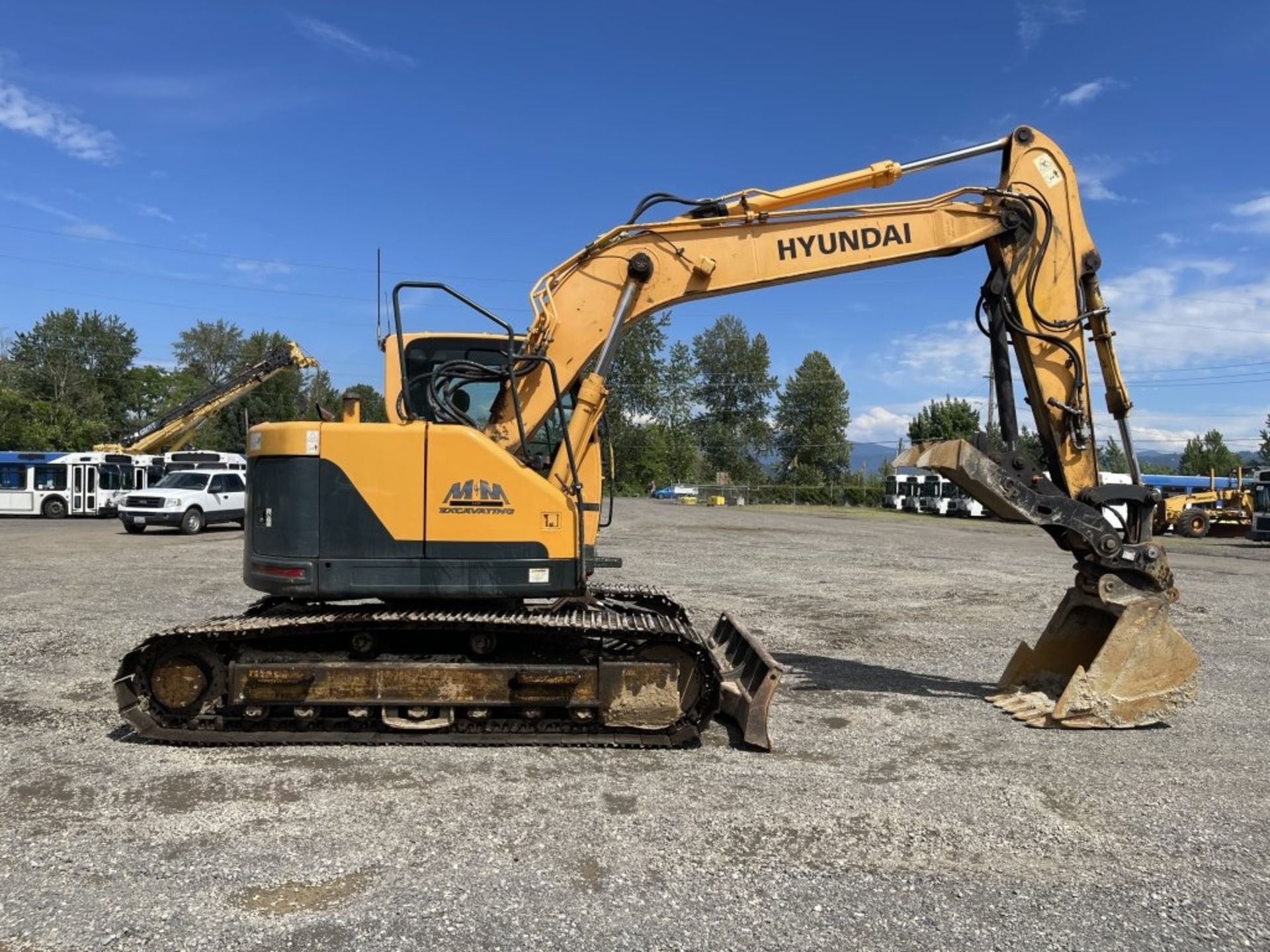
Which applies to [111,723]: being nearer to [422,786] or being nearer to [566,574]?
[422,786]

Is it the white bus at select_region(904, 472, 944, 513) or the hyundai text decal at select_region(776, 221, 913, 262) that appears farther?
the white bus at select_region(904, 472, 944, 513)

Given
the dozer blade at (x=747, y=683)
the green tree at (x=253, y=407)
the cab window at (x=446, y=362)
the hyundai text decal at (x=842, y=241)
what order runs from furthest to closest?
the green tree at (x=253, y=407) < the hyundai text decal at (x=842, y=241) < the cab window at (x=446, y=362) < the dozer blade at (x=747, y=683)

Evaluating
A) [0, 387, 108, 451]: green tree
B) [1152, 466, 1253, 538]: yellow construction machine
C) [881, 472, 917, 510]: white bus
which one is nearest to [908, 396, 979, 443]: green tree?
[881, 472, 917, 510]: white bus

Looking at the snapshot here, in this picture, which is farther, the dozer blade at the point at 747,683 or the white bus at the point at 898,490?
the white bus at the point at 898,490

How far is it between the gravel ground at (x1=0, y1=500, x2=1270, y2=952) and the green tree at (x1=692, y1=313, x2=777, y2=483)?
8922 centimetres

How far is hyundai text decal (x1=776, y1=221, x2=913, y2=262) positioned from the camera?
693 cm

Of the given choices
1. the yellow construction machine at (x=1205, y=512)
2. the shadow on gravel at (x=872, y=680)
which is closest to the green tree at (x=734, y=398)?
the yellow construction machine at (x=1205, y=512)

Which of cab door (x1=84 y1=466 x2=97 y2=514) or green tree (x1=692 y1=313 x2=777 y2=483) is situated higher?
green tree (x1=692 y1=313 x2=777 y2=483)

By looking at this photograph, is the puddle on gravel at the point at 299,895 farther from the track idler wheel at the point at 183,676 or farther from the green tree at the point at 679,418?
the green tree at the point at 679,418

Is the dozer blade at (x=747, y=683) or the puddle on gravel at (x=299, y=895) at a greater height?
the dozer blade at (x=747, y=683)

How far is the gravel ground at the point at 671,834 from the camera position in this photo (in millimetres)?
3672

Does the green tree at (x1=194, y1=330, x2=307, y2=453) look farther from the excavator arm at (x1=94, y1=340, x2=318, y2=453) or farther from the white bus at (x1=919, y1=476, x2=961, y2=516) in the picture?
the white bus at (x1=919, y1=476, x2=961, y2=516)

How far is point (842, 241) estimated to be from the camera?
6992 mm

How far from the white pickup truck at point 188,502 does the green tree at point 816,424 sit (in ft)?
235
